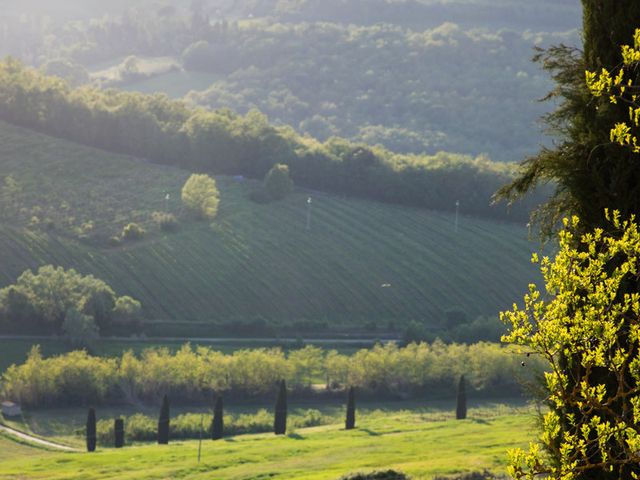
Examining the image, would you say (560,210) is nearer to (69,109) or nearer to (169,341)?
(169,341)

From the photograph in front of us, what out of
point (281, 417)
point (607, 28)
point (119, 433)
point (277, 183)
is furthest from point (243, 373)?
point (607, 28)

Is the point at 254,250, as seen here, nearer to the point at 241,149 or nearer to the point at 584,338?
the point at 241,149

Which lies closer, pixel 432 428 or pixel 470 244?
pixel 432 428

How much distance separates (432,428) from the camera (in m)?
86.5

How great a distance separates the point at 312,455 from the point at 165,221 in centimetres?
6850

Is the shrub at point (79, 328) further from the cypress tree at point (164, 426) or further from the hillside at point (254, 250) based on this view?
the cypress tree at point (164, 426)

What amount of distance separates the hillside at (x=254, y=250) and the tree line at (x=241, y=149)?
3547 mm

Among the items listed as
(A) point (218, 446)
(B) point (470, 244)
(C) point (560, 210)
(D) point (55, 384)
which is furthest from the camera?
(B) point (470, 244)

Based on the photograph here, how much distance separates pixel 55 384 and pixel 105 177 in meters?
61.6

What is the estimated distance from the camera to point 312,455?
245ft

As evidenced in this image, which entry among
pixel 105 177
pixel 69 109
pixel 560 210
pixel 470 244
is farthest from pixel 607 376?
pixel 69 109

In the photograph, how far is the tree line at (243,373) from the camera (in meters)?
96.4

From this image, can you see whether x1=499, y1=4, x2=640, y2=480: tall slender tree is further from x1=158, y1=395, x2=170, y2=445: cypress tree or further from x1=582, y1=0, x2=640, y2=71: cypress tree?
x1=158, y1=395, x2=170, y2=445: cypress tree

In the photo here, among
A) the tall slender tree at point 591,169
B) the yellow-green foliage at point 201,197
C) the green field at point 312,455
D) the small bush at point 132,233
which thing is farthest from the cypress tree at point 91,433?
the tall slender tree at point 591,169
